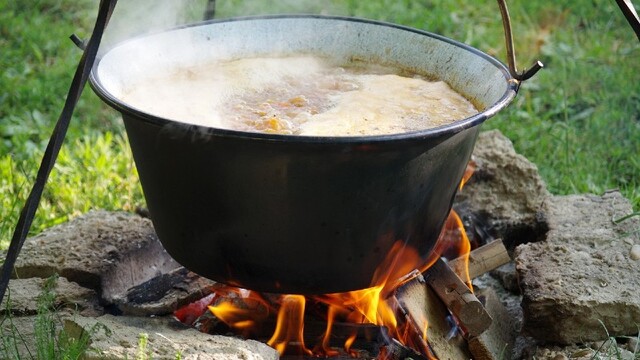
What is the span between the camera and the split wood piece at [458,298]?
2.54 metres

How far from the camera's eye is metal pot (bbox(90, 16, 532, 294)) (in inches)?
77.3

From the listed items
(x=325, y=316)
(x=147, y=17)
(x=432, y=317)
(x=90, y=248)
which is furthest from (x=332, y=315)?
(x=147, y=17)

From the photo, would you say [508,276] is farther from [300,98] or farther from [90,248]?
[90,248]

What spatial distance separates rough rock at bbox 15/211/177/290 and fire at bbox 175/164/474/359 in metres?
0.50

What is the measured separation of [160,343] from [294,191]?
1.89 ft

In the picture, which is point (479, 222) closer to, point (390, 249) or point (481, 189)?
point (481, 189)

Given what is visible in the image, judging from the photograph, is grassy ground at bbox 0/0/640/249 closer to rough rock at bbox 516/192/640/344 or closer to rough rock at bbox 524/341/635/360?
rough rock at bbox 516/192/640/344

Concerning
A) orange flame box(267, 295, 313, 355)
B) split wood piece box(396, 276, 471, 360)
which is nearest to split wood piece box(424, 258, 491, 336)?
split wood piece box(396, 276, 471, 360)

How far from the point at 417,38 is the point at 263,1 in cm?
309

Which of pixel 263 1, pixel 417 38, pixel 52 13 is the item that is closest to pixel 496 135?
pixel 417 38

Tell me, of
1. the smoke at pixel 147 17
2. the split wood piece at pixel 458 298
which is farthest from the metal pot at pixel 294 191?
the smoke at pixel 147 17

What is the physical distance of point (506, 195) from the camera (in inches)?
131

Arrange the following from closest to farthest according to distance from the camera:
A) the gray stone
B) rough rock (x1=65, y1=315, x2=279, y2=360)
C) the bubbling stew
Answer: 1. rough rock (x1=65, y1=315, x2=279, y2=360)
2. the bubbling stew
3. the gray stone

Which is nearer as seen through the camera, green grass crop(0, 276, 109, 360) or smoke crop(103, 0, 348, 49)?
green grass crop(0, 276, 109, 360)
